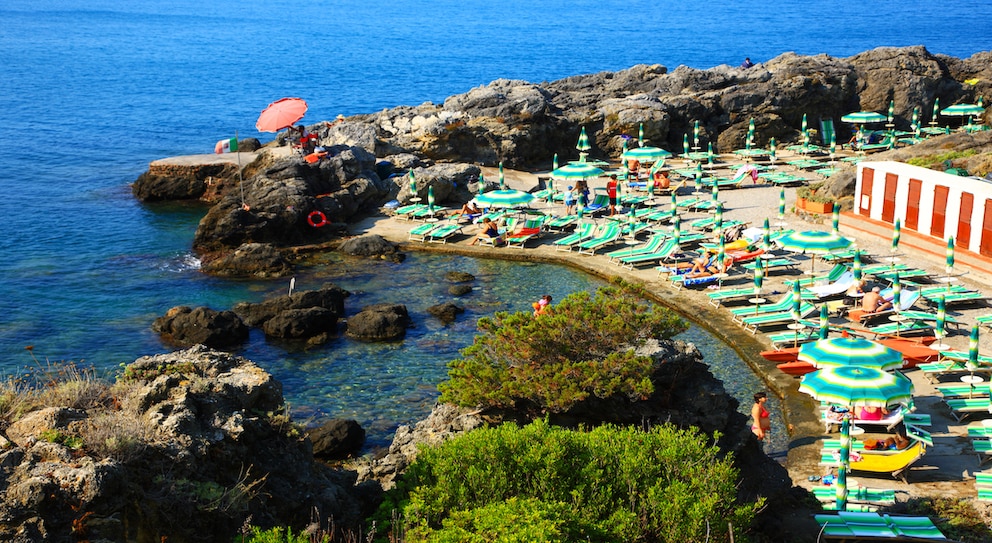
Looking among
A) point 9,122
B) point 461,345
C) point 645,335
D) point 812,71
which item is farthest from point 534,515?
point 9,122

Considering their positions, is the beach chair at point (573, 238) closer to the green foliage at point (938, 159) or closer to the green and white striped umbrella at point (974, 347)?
the green foliage at point (938, 159)

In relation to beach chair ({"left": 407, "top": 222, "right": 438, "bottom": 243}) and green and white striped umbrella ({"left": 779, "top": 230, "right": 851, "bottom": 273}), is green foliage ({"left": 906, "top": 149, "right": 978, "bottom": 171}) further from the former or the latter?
beach chair ({"left": 407, "top": 222, "right": 438, "bottom": 243})

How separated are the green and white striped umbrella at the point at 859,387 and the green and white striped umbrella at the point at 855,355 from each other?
1.53 feet

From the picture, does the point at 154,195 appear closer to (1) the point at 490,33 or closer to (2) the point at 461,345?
(2) the point at 461,345

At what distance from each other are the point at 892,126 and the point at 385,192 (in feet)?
87.5

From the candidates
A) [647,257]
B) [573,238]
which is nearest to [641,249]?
[647,257]

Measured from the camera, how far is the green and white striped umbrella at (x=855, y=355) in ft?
58.2

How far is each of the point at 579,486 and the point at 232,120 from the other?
236 ft

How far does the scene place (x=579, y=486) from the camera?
10.6 meters

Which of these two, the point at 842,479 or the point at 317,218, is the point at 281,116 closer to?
the point at 317,218

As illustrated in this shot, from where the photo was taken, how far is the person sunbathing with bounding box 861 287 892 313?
22.9m

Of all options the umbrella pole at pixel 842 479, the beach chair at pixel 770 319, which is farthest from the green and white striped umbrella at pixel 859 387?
the beach chair at pixel 770 319

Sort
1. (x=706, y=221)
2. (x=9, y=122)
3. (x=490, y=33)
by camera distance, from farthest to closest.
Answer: (x=490, y=33), (x=9, y=122), (x=706, y=221)

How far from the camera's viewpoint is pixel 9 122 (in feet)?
233
